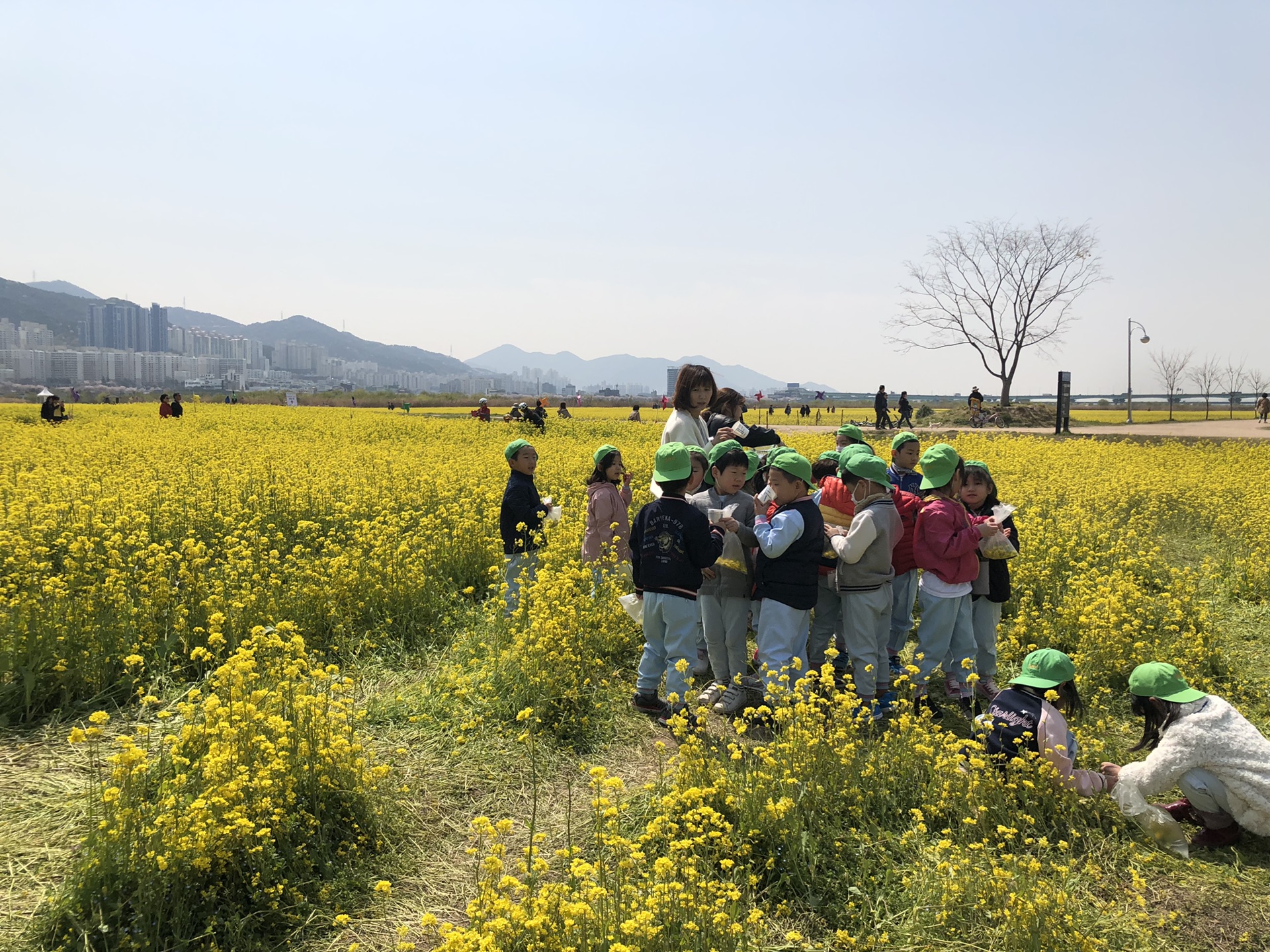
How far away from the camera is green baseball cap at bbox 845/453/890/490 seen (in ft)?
14.8

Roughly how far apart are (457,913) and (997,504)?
4312 mm

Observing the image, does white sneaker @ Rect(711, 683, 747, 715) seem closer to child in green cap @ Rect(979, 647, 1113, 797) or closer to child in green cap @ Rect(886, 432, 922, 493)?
child in green cap @ Rect(979, 647, 1113, 797)

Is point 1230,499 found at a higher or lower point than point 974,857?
higher

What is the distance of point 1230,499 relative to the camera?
1004cm

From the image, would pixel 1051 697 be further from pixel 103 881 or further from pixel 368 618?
pixel 368 618

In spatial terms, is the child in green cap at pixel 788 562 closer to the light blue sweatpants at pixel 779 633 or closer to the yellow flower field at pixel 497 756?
the light blue sweatpants at pixel 779 633

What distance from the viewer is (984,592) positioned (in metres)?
5.04

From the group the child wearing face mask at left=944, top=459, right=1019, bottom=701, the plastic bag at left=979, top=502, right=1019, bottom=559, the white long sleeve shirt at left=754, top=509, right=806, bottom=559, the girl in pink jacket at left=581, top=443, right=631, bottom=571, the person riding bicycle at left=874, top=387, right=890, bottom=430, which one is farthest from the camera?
the person riding bicycle at left=874, top=387, right=890, bottom=430

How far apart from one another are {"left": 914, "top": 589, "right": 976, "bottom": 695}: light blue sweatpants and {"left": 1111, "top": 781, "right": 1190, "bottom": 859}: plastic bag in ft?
4.25

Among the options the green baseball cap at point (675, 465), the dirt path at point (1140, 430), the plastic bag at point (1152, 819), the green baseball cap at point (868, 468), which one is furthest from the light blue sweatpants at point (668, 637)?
the dirt path at point (1140, 430)

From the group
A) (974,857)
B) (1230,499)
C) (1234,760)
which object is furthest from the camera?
(1230,499)

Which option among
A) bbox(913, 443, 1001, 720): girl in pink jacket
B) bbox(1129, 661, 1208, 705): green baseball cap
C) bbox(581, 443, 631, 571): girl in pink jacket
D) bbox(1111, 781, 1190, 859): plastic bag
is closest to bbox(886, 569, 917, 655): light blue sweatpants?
bbox(913, 443, 1001, 720): girl in pink jacket

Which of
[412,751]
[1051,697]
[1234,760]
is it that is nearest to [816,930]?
[1051,697]

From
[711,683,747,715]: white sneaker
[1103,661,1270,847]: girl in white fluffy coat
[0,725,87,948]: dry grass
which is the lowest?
[0,725,87,948]: dry grass
